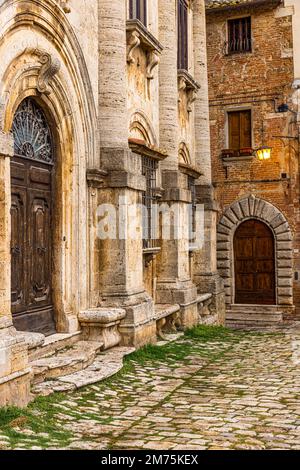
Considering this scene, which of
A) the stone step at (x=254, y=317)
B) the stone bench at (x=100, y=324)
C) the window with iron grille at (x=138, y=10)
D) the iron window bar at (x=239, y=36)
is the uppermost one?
the iron window bar at (x=239, y=36)

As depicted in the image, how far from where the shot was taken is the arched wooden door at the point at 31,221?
7965 millimetres

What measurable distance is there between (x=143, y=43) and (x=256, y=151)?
698cm

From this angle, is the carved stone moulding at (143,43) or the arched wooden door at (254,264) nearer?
the carved stone moulding at (143,43)

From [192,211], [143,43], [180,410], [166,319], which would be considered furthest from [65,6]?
[192,211]

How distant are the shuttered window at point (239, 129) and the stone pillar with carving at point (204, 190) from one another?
8.96ft

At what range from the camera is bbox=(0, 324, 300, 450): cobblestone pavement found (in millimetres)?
5695

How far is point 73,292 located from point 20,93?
3042 millimetres

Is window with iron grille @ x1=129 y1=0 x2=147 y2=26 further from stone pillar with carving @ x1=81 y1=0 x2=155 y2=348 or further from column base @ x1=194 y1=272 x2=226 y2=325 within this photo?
column base @ x1=194 y1=272 x2=226 y2=325

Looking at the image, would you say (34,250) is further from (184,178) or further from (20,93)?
(184,178)

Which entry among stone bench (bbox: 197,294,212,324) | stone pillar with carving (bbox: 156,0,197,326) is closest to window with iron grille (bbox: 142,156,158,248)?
stone pillar with carving (bbox: 156,0,197,326)

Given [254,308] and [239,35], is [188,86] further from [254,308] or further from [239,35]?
[254,308]

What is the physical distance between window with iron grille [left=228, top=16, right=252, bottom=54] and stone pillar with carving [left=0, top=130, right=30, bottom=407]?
13433 millimetres

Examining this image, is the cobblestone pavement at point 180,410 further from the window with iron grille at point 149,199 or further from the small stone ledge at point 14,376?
the window with iron grille at point 149,199

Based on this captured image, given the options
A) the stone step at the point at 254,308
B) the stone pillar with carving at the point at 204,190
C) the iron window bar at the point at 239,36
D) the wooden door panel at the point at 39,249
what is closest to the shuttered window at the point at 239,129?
the iron window bar at the point at 239,36
